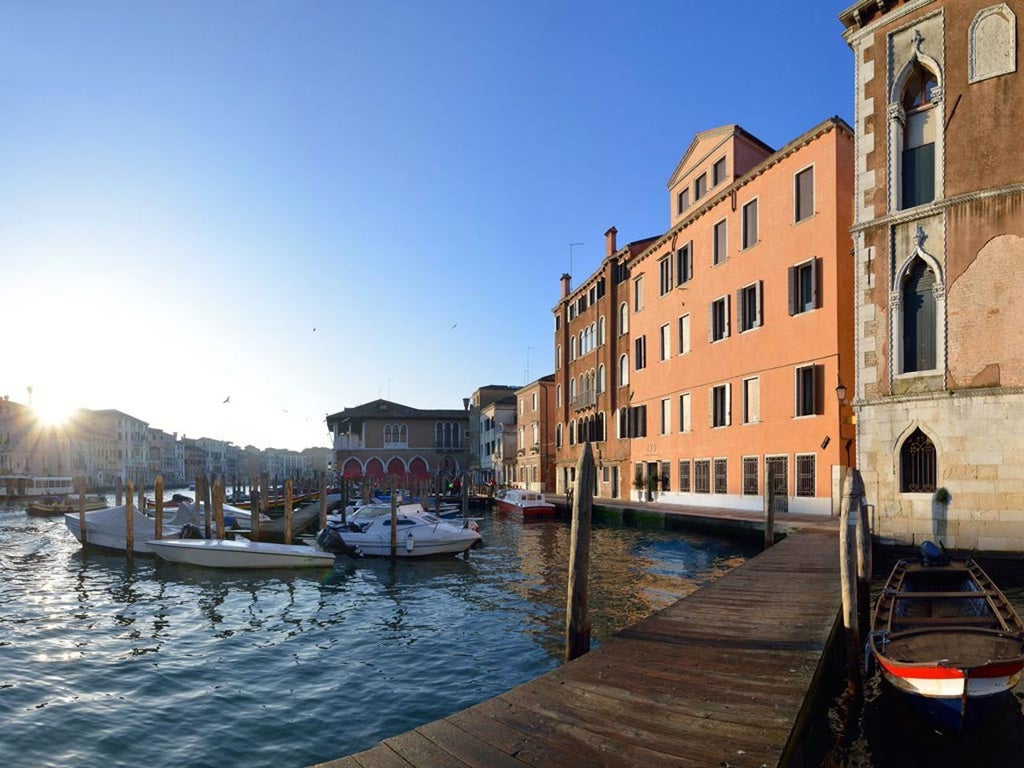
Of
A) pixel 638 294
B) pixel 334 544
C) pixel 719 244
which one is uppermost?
pixel 719 244

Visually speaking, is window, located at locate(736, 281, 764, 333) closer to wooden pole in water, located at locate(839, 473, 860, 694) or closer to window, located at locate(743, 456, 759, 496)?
window, located at locate(743, 456, 759, 496)

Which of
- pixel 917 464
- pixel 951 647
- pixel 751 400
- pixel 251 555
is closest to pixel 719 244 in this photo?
pixel 751 400

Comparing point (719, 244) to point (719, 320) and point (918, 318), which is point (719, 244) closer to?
point (719, 320)

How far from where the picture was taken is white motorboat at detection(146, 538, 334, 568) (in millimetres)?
17578

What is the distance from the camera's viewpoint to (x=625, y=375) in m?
34.1

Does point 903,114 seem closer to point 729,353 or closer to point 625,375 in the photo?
point 729,353

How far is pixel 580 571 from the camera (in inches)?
278

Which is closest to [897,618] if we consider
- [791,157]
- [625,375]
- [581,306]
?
[791,157]

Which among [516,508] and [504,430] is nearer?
[516,508]

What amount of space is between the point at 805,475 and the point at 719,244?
8.98 m

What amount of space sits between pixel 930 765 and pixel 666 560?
1206 centimetres

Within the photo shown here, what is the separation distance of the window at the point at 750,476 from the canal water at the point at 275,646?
3.69 meters

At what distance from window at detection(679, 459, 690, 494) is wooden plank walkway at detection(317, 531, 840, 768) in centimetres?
1939

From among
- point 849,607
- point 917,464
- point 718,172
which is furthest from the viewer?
point 718,172
